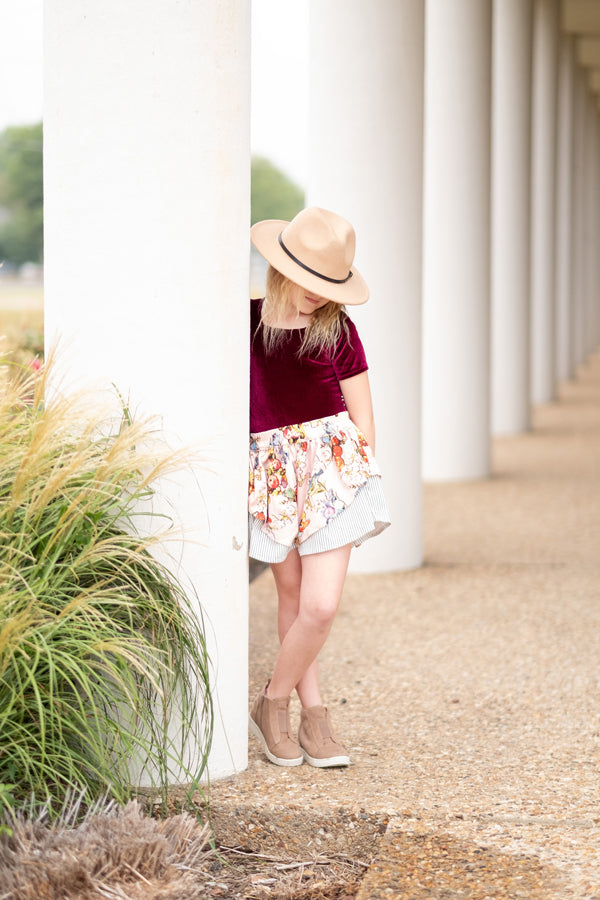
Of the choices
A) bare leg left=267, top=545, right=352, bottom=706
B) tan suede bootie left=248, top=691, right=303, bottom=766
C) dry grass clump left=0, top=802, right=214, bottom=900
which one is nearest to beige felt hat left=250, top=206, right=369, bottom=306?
bare leg left=267, top=545, right=352, bottom=706

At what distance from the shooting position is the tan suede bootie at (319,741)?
3.46m

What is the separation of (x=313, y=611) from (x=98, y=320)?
1005mm

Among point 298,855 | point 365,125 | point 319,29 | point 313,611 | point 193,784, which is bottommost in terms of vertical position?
point 298,855

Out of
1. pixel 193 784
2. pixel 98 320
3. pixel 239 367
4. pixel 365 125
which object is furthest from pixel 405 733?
pixel 365 125

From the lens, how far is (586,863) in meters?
2.86

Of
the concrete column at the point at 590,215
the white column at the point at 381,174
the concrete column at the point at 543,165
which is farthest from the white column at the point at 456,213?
the concrete column at the point at 590,215

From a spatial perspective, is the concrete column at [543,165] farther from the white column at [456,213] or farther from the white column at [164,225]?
the white column at [164,225]

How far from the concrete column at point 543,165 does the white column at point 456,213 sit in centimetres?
644

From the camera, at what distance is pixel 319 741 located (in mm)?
3496

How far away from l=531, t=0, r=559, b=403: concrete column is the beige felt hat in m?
12.8

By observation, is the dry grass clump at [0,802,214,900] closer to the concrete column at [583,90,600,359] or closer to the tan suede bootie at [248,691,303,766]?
the tan suede bootie at [248,691,303,766]

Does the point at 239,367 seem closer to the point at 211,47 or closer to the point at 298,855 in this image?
the point at 211,47

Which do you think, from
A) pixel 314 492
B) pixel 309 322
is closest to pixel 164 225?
pixel 309 322

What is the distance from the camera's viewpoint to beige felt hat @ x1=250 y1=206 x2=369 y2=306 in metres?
3.29
